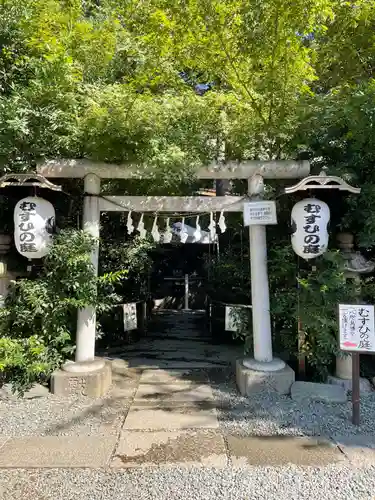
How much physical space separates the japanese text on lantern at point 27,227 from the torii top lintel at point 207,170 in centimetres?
60

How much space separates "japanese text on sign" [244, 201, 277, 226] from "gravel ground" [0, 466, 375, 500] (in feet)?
9.65

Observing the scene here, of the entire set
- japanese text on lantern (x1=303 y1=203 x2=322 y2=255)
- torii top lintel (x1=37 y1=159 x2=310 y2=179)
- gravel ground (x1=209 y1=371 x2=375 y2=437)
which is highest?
torii top lintel (x1=37 y1=159 x2=310 y2=179)

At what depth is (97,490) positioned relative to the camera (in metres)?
2.91

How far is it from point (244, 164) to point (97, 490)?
4153 millimetres

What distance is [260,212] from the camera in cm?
495

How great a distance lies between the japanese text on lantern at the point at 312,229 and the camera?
457cm

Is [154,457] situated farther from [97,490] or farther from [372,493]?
[372,493]

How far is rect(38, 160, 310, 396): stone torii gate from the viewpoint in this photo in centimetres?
496

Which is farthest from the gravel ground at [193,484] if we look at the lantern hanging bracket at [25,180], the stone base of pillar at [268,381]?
the lantern hanging bracket at [25,180]

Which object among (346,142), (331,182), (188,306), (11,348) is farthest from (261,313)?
(188,306)

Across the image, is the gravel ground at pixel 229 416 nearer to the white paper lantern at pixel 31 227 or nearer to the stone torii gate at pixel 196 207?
the stone torii gate at pixel 196 207

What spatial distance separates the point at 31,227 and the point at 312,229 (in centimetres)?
365

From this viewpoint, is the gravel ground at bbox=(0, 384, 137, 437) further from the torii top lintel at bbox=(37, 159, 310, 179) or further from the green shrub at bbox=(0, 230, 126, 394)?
Result: the torii top lintel at bbox=(37, 159, 310, 179)

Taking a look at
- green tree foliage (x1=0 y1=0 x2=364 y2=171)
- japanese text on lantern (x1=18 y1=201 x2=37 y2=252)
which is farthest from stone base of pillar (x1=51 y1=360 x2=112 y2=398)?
green tree foliage (x1=0 y1=0 x2=364 y2=171)
